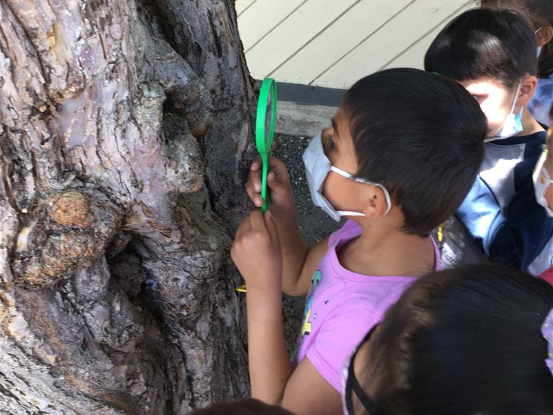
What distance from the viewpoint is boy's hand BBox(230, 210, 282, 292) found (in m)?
1.15

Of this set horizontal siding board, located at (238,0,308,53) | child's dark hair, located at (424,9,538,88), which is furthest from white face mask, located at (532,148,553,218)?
horizontal siding board, located at (238,0,308,53)

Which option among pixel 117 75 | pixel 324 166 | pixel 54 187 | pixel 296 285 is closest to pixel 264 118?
pixel 324 166

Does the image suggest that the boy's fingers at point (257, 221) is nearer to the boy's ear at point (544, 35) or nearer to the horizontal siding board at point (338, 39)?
the boy's ear at point (544, 35)

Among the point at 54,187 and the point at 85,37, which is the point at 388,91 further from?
the point at 54,187

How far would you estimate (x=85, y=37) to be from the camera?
0.86m

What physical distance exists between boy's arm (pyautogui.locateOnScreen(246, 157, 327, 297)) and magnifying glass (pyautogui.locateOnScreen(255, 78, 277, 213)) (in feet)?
0.06

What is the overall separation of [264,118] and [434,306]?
54 centimetres

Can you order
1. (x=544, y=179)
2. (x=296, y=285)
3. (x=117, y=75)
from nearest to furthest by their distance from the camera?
(x=117, y=75), (x=544, y=179), (x=296, y=285)

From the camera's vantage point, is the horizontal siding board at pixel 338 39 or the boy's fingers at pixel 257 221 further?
the horizontal siding board at pixel 338 39

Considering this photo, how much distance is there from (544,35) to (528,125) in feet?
1.35

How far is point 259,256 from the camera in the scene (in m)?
1.15

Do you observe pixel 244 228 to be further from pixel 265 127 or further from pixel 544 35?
pixel 544 35

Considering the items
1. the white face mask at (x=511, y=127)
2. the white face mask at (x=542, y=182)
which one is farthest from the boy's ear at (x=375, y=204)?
the white face mask at (x=511, y=127)

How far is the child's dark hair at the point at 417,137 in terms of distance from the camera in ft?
3.30
